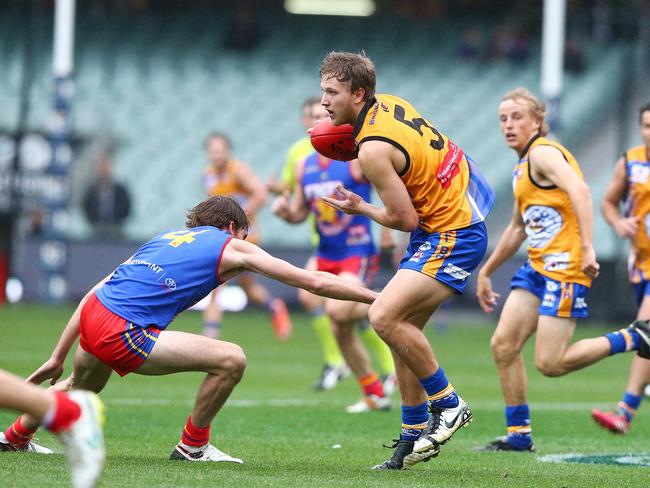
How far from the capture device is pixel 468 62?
25594 mm

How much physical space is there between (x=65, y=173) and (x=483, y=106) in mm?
8858

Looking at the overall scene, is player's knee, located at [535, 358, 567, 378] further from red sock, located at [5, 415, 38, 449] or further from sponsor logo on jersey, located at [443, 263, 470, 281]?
red sock, located at [5, 415, 38, 449]

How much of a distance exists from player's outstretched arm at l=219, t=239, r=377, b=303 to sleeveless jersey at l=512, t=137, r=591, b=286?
186cm

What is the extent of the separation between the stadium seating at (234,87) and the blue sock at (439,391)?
1642 centimetres

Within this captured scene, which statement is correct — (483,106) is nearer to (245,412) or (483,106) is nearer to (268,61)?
(268,61)

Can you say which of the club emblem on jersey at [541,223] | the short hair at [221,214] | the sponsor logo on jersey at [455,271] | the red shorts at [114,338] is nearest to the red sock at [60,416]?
the red shorts at [114,338]

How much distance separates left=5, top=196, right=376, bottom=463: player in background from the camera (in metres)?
5.79

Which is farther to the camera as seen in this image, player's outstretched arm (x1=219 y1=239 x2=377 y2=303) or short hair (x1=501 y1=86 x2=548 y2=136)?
short hair (x1=501 y1=86 x2=548 y2=136)

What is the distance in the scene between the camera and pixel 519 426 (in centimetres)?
736

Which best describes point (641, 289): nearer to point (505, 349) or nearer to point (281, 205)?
point (505, 349)

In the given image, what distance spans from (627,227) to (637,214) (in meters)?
0.22

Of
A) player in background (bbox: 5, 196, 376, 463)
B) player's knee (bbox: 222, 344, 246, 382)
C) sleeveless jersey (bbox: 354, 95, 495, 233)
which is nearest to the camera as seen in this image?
player in background (bbox: 5, 196, 376, 463)

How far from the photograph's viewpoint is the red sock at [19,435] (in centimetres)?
612

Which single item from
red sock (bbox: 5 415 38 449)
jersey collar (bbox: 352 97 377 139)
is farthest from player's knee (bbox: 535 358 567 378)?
red sock (bbox: 5 415 38 449)
